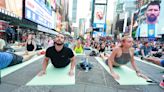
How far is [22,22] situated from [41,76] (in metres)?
22.2

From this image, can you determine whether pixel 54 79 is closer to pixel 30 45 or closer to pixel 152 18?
pixel 30 45

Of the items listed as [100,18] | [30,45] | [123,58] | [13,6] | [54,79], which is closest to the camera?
[54,79]

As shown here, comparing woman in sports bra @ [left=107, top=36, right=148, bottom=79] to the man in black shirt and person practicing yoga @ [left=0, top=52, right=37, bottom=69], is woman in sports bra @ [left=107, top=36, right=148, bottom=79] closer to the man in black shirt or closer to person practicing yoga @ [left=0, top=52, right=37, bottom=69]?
the man in black shirt

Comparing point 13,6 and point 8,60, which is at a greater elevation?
point 13,6

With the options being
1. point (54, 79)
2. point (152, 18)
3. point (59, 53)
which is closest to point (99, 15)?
point (152, 18)

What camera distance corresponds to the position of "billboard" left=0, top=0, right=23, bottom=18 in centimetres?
1735

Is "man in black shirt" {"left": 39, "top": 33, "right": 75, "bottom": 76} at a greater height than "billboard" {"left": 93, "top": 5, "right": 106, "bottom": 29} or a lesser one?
lesser

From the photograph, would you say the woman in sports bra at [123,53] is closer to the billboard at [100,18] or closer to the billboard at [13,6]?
the billboard at [13,6]

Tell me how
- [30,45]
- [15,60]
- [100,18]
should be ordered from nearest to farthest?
[15,60] → [30,45] → [100,18]

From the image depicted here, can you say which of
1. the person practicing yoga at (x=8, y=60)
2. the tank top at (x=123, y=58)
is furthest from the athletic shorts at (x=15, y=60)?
the tank top at (x=123, y=58)

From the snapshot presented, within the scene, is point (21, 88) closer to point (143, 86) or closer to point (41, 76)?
point (41, 76)

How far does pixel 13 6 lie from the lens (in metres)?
20.0

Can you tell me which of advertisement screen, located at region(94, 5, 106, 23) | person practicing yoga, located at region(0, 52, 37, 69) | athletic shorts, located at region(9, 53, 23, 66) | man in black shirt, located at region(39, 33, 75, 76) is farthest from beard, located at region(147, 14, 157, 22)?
man in black shirt, located at region(39, 33, 75, 76)

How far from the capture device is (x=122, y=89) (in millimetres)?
3268
